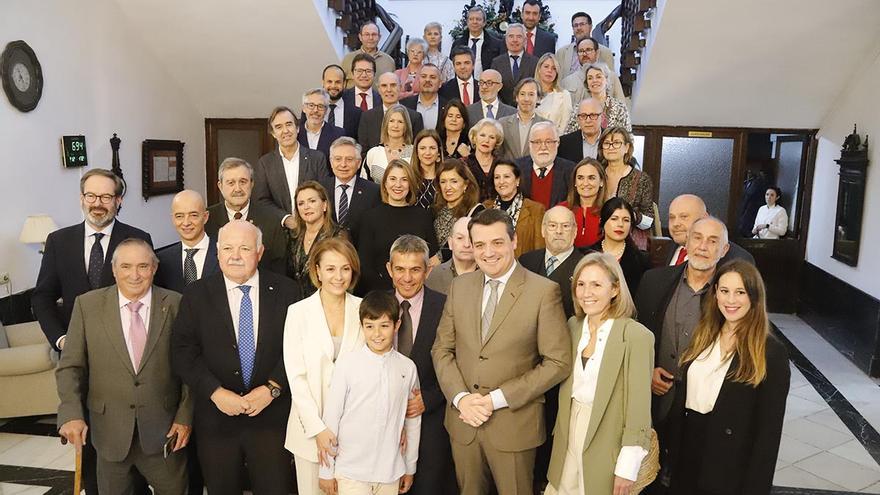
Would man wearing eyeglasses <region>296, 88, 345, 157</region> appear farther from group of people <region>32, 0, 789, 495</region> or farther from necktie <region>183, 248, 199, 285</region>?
necktie <region>183, 248, 199, 285</region>

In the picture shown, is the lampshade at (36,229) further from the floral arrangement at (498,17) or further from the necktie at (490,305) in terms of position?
the floral arrangement at (498,17)

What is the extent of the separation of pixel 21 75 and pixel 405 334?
4760 mm

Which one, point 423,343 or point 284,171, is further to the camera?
point 284,171

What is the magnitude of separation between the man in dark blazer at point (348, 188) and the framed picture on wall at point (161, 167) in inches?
182

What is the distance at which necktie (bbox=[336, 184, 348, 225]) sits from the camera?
433 centimetres

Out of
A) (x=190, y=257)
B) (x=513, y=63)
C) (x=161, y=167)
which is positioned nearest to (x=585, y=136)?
(x=513, y=63)

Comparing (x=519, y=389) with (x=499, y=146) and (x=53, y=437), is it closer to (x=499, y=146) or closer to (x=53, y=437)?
(x=499, y=146)

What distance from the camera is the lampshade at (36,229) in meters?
5.61

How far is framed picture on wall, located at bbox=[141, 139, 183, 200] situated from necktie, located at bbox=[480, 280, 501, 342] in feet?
21.1

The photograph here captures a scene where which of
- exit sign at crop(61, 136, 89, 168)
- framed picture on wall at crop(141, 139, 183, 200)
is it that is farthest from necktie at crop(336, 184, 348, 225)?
framed picture on wall at crop(141, 139, 183, 200)

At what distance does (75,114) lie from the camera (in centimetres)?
663

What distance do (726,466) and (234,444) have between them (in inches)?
85.5

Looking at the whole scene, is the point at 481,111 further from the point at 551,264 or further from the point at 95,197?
the point at 95,197

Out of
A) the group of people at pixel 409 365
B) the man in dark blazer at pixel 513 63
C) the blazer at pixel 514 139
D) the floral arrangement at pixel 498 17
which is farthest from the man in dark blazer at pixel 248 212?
the floral arrangement at pixel 498 17
